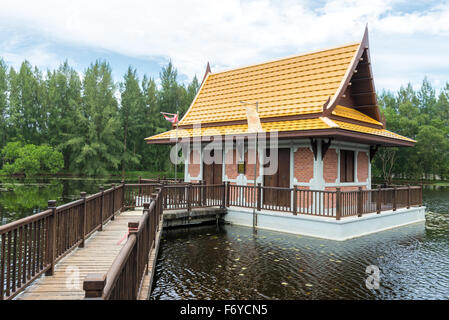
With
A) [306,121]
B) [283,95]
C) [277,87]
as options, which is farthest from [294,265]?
[277,87]

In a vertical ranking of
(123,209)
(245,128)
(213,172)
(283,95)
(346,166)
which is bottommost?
(123,209)

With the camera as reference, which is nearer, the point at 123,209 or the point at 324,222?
the point at 324,222

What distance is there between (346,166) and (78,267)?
11.8 metres

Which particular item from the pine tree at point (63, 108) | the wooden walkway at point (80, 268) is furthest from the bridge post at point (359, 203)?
the pine tree at point (63, 108)

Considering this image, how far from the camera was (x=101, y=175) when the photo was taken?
43969 mm

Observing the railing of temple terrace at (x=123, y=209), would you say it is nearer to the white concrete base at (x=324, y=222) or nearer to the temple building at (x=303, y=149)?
the temple building at (x=303, y=149)

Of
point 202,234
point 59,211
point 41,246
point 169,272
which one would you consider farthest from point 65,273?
point 202,234

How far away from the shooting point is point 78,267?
19.7ft

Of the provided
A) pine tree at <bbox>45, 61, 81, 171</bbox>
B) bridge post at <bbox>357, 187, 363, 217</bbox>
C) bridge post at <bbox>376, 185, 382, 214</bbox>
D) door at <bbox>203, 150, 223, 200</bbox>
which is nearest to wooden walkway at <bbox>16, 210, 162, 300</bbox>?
bridge post at <bbox>357, 187, 363, 217</bbox>

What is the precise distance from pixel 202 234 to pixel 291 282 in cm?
547

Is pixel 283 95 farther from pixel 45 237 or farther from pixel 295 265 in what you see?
pixel 45 237

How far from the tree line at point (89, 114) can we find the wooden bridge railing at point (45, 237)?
36.8m

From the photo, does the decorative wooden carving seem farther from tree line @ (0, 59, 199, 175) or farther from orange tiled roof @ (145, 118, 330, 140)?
tree line @ (0, 59, 199, 175)
